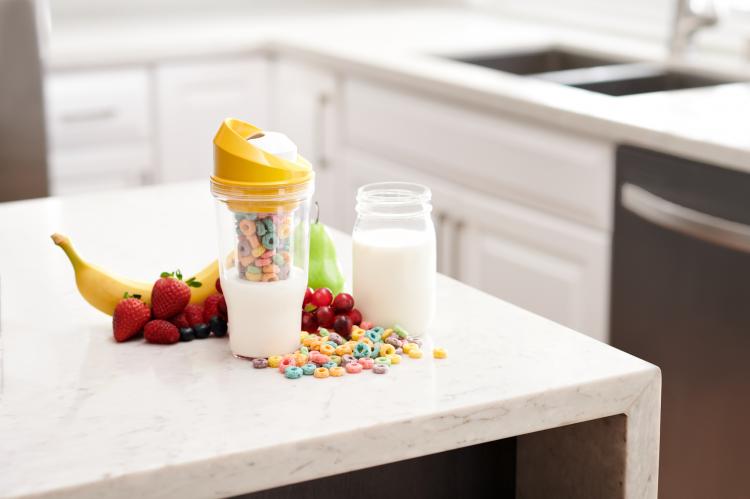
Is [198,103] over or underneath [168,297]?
underneath

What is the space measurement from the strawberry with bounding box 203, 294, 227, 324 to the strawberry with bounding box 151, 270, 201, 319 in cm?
2

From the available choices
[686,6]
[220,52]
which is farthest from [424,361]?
[220,52]

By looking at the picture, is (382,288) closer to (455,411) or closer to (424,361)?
(424,361)

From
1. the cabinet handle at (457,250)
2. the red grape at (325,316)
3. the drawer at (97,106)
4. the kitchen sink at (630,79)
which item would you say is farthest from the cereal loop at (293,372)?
the drawer at (97,106)

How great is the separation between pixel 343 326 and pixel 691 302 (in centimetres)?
104

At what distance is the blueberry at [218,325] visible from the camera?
1.21 metres

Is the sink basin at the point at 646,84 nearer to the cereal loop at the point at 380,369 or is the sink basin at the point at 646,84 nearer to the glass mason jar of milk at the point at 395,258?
the glass mason jar of milk at the point at 395,258

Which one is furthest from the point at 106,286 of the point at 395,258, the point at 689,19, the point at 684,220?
the point at 689,19

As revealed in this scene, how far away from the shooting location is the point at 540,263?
2.42 metres

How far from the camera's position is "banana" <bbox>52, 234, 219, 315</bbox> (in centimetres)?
124

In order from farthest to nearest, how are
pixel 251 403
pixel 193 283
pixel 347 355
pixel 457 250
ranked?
pixel 457 250 → pixel 193 283 → pixel 347 355 → pixel 251 403

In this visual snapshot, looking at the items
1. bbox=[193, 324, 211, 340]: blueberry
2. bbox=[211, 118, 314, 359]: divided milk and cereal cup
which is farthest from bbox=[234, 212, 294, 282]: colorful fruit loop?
bbox=[193, 324, 211, 340]: blueberry

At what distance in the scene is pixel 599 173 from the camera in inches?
88.0

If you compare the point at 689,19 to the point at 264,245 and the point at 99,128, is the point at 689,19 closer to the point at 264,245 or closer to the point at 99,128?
the point at 99,128
